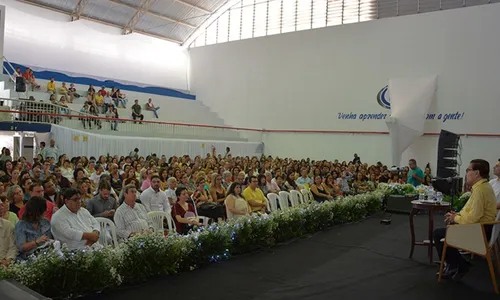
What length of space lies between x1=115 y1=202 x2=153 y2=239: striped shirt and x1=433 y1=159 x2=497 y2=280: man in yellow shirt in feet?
11.1

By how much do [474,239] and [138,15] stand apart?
20964mm

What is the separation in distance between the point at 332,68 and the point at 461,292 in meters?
15.3

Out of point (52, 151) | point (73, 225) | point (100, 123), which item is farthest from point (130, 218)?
point (100, 123)

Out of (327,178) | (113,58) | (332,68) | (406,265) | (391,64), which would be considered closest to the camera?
(406,265)

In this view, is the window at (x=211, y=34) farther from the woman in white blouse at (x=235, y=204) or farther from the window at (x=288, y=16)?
the woman in white blouse at (x=235, y=204)

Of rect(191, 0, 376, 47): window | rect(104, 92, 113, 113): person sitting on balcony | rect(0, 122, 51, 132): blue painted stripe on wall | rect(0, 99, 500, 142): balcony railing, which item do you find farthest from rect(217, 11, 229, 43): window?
rect(0, 122, 51, 132): blue painted stripe on wall

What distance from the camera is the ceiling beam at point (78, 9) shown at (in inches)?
773

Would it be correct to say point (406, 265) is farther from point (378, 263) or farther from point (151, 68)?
point (151, 68)

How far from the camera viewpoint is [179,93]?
2333 centimetres

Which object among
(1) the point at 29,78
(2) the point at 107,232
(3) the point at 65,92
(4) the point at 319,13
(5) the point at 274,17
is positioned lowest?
(2) the point at 107,232

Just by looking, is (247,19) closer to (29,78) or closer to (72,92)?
(72,92)

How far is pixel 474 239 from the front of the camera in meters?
4.10

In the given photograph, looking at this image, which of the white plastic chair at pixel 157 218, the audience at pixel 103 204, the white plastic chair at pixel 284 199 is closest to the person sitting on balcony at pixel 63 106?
the white plastic chair at pixel 284 199

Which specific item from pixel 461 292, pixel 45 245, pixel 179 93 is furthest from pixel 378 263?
pixel 179 93
